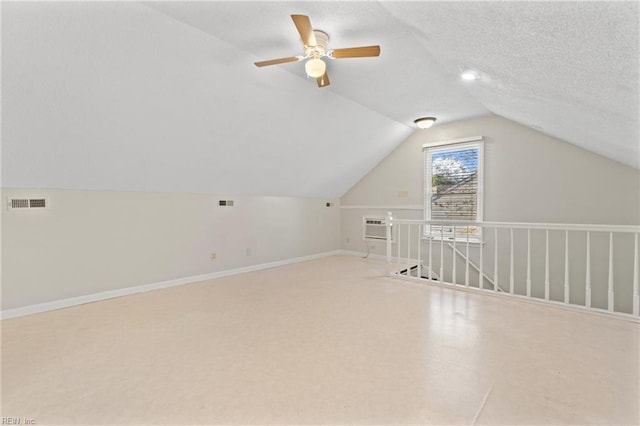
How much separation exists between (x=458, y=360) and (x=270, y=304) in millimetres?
1936

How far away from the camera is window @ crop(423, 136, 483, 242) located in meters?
4.78

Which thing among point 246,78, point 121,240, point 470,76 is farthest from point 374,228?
point 121,240

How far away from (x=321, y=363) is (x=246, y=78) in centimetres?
276

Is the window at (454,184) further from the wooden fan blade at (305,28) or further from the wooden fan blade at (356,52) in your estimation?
the wooden fan blade at (305,28)

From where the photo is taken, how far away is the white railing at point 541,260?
3.24 m

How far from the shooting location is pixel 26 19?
1.83 metres

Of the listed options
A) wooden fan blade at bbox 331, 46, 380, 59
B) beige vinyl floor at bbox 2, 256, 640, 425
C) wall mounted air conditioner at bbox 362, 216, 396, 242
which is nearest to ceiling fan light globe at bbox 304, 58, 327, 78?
wooden fan blade at bbox 331, 46, 380, 59

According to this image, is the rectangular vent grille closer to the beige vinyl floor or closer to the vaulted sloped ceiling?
the vaulted sloped ceiling

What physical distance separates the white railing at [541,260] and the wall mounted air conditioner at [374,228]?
2.28 feet

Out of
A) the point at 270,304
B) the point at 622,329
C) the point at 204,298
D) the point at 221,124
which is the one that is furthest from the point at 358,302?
the point at 221,124

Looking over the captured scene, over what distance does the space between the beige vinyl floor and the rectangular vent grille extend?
1.11 meters

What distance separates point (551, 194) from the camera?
161 inches

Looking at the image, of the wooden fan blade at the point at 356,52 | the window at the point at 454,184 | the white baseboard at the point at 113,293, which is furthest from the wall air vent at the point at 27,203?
the window at the point at 454,184

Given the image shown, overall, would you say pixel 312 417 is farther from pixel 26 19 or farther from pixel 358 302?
pixel 26 19
